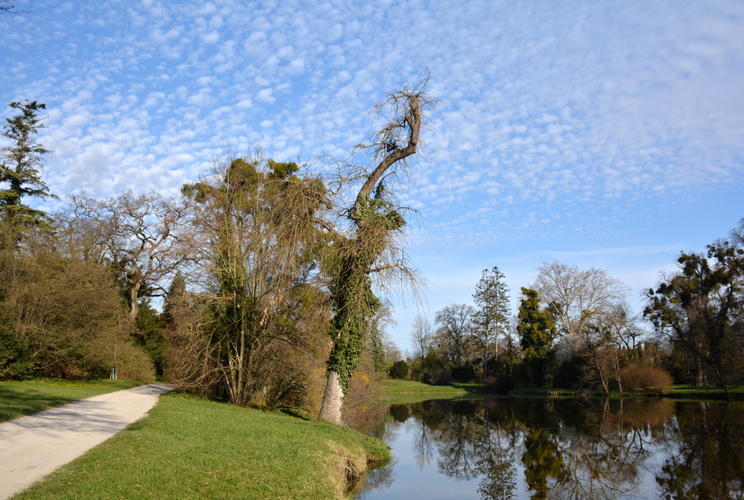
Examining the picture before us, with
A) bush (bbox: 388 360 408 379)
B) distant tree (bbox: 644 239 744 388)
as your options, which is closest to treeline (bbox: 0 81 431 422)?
distant tree (bbox: 644 239 744 388)

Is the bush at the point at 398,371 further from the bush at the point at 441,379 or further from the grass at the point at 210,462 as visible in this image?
the grass at the point at 210,462

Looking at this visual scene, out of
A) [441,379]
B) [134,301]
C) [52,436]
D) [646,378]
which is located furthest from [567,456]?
[441,379]

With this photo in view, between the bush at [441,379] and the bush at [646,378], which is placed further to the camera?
the bush at [441,379]

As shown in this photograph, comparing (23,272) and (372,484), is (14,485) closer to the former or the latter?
(372,484)

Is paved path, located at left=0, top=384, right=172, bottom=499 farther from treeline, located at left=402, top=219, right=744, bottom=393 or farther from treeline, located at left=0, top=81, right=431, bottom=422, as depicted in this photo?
treeline, located at left=402, top=219, right=744, bottom=393

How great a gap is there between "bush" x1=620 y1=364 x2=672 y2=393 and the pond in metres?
10.3

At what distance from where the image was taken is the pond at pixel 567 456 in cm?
1150

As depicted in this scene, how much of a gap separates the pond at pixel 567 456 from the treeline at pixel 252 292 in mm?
3793

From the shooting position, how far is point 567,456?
50.9 ft

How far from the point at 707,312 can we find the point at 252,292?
34.6 m

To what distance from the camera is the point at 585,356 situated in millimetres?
40469

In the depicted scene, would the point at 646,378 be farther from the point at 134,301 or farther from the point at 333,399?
the point at 134,301

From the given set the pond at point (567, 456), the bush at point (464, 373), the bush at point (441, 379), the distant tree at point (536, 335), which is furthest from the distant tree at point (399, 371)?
the pond at point (567, 456)

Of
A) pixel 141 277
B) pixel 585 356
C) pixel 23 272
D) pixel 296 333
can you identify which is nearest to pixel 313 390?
pixel 296 333
